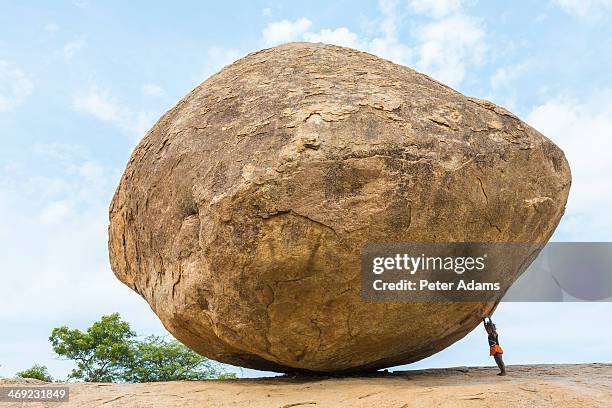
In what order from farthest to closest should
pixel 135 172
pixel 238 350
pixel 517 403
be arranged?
1. pixel 135 172
2. pixel 238 350
3. pixel 517 403

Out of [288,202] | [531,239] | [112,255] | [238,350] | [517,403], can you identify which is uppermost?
[112,255]

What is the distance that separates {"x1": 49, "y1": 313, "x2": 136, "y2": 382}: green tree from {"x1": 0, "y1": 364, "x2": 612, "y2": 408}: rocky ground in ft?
29.7

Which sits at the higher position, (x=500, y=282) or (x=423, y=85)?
(x=423, y=85)

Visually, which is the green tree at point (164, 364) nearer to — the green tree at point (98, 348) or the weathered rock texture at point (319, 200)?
the green tree at point (98, 348)

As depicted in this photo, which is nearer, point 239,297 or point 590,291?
point 239,297

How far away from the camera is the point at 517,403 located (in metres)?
6.28

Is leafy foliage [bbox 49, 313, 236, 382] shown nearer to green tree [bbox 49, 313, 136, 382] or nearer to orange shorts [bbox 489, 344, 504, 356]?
green tree [bbox 49, 313, 136, 382]

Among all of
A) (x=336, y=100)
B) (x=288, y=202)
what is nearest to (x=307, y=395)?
(x=288, y=202)

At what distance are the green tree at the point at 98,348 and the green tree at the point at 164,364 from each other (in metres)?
0.29

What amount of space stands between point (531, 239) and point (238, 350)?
3.88m

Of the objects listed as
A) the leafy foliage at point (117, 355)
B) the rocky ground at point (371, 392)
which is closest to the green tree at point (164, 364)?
the leafy foliage at point (117, 355)

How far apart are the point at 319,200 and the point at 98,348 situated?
12.6 meters

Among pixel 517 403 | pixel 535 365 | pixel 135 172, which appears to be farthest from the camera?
pixel 535 365

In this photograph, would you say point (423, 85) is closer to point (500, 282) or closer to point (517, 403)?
point (500, 282)
